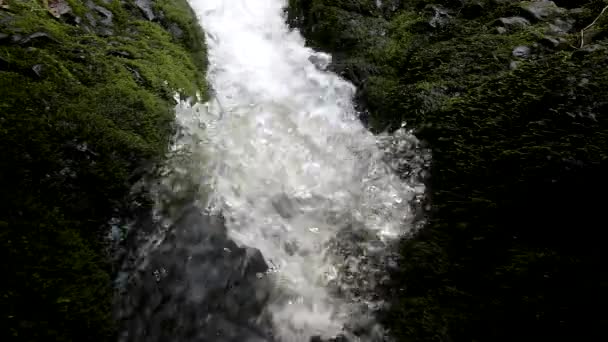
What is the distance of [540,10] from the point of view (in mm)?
6809

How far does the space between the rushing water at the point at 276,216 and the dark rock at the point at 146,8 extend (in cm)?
142

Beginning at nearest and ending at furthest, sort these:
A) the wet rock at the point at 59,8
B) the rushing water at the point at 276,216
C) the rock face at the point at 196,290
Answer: the rock face at the point at 196,290 → the rushing water at the point at 276,216 → the wet rock at the point at 59,8

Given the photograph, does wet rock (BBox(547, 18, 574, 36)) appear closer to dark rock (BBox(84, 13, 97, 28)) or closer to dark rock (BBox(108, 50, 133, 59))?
dark rock (BBox(108, 50, 133, 59))

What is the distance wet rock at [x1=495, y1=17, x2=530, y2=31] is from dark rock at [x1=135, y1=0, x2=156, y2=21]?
602 cm

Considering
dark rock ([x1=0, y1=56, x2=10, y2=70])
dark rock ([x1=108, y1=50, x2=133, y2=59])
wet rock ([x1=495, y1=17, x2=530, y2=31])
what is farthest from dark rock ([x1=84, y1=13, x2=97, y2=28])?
wet rock ([x1=495, y1=17, x2=530, y2=31])

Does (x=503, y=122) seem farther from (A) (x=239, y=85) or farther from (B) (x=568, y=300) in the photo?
(A) (x=239, y=85)

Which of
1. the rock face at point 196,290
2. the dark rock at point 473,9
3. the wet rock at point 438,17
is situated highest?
the dark rock at point 473,9

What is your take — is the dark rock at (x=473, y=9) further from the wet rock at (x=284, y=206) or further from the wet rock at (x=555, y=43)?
the wet rock at (x=284, y=206)

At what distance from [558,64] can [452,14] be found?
9.12 ft

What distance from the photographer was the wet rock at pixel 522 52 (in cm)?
600

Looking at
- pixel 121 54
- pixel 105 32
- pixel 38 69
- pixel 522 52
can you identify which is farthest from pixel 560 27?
pixel 38 69

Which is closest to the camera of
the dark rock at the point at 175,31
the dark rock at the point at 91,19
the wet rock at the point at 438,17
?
the dark rock at the point at 91,19

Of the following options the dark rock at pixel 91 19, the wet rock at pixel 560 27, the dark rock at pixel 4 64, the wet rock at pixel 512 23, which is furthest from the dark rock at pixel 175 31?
the wet rock at pixel 560 27

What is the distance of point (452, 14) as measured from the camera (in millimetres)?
7551
